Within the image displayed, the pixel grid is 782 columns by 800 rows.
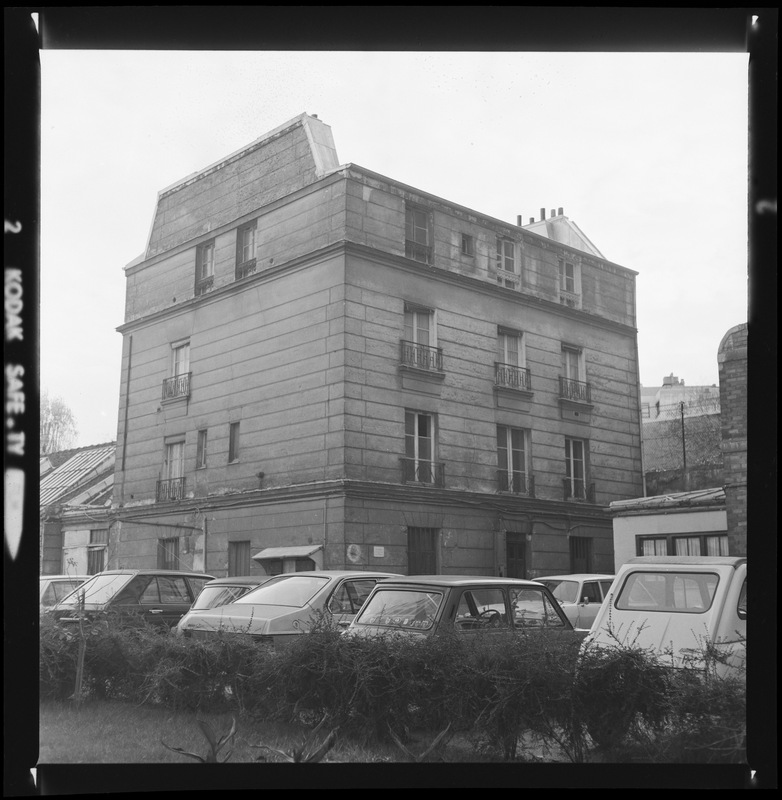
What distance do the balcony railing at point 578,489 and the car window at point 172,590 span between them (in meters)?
4.58

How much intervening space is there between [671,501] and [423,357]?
2.80 meters

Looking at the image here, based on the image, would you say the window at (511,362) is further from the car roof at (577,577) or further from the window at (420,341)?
the car roof at (577,577)

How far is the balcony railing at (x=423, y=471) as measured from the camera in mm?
8500

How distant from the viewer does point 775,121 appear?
246 inches

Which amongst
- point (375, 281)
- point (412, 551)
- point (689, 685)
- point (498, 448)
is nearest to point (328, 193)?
point (375, 281)

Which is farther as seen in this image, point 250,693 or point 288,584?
point 288,584

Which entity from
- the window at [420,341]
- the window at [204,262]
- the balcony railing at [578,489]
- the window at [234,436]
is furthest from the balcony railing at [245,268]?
the balcony railing at [578,489]

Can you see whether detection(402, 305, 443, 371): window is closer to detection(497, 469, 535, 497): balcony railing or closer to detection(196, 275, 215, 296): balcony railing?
detection(497, 469, 535, 497): balcony railing

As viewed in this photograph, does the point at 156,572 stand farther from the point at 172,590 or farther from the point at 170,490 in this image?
the point at 170,490

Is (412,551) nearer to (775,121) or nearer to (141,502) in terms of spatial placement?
(141,502)

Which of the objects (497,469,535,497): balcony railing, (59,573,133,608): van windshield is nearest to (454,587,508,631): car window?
(497,469,535,497): balcony railing

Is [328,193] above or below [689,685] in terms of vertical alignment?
above

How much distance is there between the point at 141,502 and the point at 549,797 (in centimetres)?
612

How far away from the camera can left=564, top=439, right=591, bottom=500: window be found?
8.55 meters
